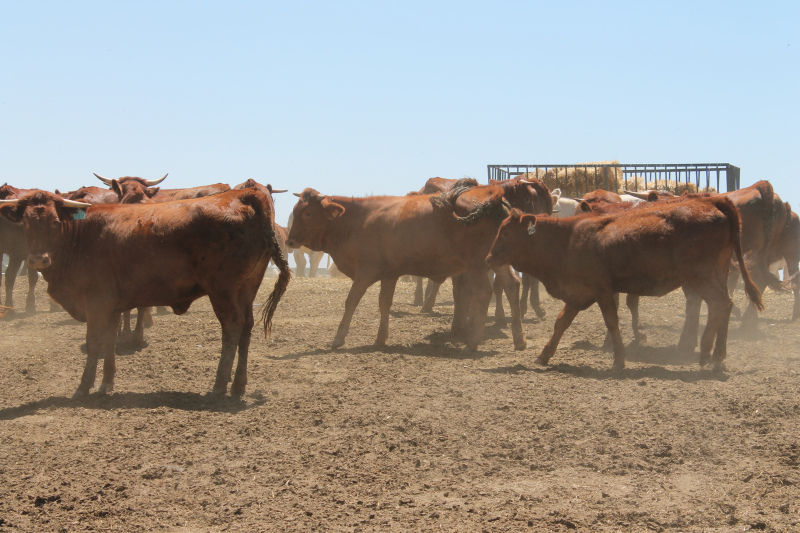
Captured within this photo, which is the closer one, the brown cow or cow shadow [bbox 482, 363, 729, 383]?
cow shadow [bbox 482, 363, 729, 383]

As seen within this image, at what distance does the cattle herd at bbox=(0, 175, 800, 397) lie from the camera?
751 cm

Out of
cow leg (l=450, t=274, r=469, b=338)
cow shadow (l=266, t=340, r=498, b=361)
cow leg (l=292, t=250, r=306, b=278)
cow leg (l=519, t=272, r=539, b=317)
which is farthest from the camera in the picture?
cow leg (l=292, t=250, r=306, b=278)

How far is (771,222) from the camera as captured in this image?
11195mm

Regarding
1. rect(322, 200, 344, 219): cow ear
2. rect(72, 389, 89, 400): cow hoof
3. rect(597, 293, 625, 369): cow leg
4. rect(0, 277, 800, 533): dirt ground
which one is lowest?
Answer: rect(0, 277, 800, 533): dirt ground

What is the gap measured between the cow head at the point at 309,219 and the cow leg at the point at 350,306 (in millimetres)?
966

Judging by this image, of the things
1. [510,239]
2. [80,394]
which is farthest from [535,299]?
[80,394]

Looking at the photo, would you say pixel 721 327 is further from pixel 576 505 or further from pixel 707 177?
pixel 707 177

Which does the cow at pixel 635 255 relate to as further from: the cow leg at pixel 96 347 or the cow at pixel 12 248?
the cow at pixel 12 248

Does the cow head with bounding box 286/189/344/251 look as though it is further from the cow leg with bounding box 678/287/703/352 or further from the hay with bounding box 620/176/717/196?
the hay with bounding box 620/176/717/196

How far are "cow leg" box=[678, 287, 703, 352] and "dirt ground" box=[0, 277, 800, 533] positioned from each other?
0.20 meters

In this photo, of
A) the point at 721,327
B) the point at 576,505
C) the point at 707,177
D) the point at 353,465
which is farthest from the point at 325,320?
the point at 707,177

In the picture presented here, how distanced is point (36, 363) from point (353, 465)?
17.8 ft

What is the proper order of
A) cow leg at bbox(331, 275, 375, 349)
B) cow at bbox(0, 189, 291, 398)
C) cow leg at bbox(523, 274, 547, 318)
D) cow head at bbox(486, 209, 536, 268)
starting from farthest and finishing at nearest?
cow leg at bbox(523, 274, 547, 318) → cow leg at bbox(331, 275, 375, 349) → cow head at bbox(486, 209, 536, 268) → cow at bbox(0, 189, 291, 398)

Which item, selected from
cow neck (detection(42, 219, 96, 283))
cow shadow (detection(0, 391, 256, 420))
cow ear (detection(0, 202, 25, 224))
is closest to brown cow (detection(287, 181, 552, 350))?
cow shadow (detection(0, 391, 256, 420))
